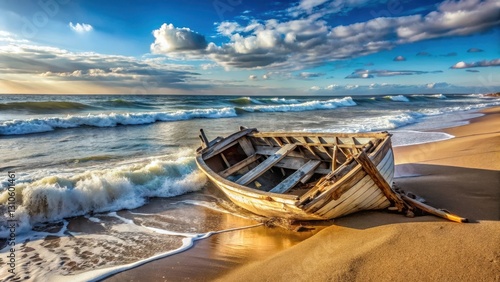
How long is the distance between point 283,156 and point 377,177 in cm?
274

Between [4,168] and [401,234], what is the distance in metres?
9.96

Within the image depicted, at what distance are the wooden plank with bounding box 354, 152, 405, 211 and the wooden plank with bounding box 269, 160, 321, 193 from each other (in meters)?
1.72

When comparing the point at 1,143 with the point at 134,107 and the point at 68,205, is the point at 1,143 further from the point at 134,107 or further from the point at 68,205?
the point at 134,107

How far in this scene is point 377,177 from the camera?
4160 mm

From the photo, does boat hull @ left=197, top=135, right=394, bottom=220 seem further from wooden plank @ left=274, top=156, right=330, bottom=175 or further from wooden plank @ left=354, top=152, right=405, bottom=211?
wooden plank @ left=274, top=156, right=330, bottom=175

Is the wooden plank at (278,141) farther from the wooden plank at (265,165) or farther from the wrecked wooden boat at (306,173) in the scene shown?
the wooden plank at (265,165)

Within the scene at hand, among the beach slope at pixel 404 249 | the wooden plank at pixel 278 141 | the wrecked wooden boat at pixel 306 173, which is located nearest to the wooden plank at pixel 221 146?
the wrecked wooden boat at pixel 306 173

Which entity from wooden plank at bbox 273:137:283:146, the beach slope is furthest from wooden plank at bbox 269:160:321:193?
the beach slope

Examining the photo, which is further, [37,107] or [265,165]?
[37,107]

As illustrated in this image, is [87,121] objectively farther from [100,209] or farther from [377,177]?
[377,177]

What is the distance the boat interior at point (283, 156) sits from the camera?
5.80 metres

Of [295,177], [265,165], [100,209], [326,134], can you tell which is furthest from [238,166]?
[100,209]

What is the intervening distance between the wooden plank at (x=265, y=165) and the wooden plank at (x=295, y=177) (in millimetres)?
619

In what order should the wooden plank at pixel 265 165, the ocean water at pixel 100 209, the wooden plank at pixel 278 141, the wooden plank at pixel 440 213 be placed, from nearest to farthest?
1. the wooden plank at pixel 440 213
2. the ocean water at pixel 100 209
3. the wooden plank at pixel 265 165
4. the wooden plank at pixel 278 141
